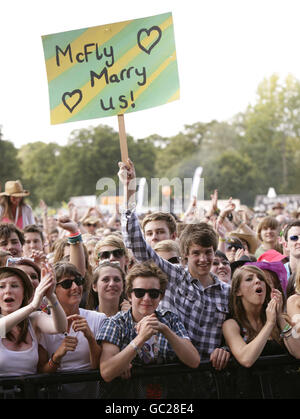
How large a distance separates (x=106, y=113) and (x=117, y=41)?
523 millimetres

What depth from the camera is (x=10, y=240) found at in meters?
5.42

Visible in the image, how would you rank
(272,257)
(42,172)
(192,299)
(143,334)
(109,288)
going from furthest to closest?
1. (42,172)
2. (272,257)
3. (109,288)
4. (192,299)
5. (143,334)

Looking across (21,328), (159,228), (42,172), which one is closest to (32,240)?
(159,228)

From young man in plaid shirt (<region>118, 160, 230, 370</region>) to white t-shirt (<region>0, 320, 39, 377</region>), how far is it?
0.80 m

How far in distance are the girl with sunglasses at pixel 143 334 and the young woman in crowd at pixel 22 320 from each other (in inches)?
11.3

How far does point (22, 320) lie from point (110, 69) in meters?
2.18

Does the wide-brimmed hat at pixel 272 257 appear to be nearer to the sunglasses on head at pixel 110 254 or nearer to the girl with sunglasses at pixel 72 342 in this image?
the sunglasses on head at pixel 110 254

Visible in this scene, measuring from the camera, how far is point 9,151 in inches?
2325

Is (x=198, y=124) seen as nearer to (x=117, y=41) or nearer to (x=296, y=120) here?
(x=296, y=120)

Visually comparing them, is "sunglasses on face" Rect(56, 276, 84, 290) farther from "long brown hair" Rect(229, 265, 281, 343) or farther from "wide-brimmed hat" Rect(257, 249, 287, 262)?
"wide-brimmed hat" Rect(257, 249, 287, 262)

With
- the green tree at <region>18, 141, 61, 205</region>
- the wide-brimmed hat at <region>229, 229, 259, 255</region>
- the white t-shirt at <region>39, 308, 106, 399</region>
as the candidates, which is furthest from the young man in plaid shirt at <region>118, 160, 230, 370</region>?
the green tree at <region>18, 141, 61, 205</region>

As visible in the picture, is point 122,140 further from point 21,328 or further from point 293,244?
point 293,244

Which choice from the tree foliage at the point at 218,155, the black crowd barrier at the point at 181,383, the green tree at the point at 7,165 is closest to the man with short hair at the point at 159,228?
the black crowd barrier at the point at 181,383

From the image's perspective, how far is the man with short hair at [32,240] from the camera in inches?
253
